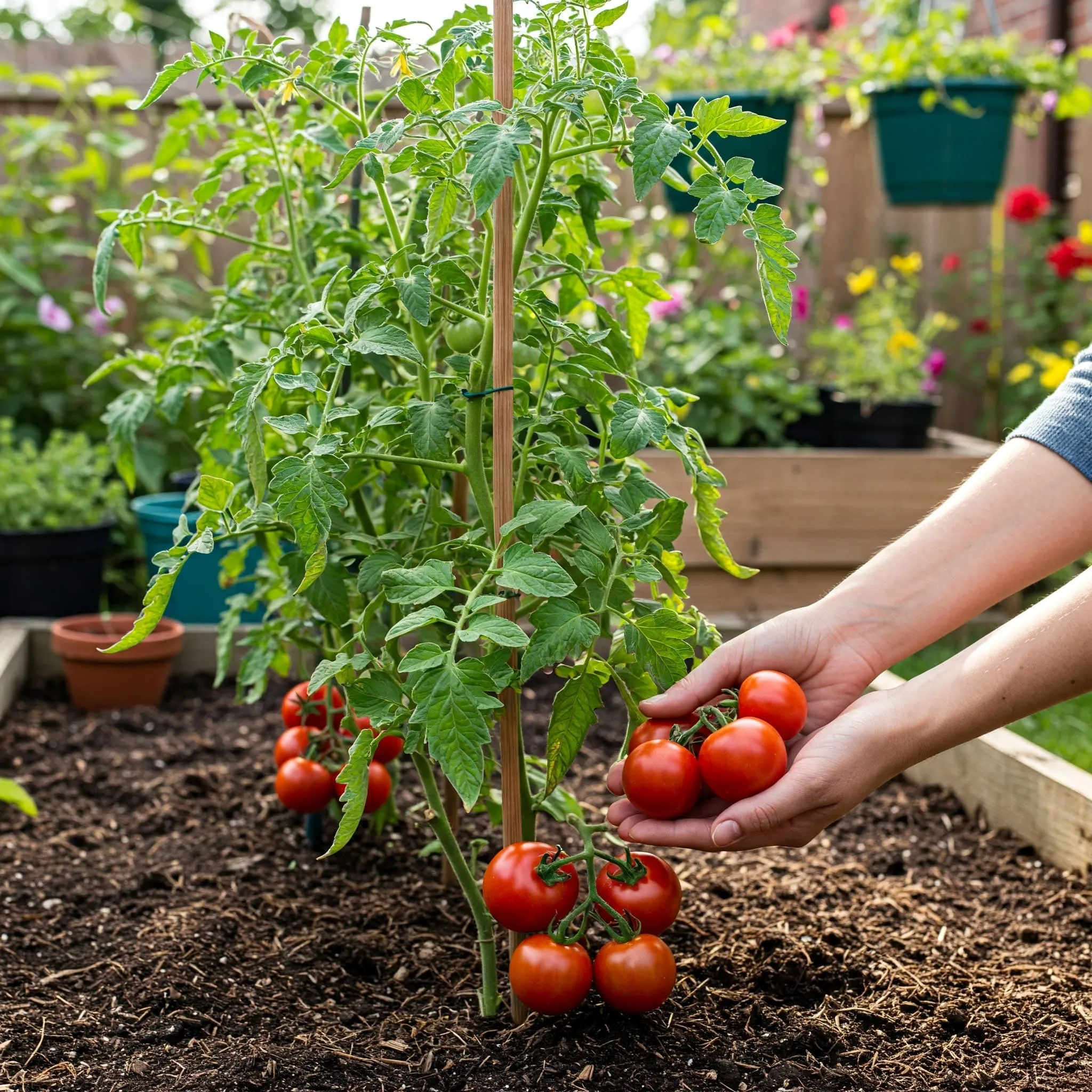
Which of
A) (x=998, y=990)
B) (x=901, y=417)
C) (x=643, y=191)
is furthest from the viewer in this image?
(x=901, y=417)

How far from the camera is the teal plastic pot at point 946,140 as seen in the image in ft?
12.9

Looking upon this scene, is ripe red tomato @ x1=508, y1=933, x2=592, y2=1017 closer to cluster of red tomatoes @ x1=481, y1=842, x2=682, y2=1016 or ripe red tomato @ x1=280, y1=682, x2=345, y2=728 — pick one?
cluster of red tomatoes @ x1=481, y1=842, x2=682, y2=1016

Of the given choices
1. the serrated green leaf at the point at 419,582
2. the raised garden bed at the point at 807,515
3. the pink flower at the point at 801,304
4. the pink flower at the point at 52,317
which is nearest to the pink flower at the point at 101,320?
the pink flower at the point at 52,317

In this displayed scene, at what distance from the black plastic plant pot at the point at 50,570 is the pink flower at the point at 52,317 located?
2.93 feet

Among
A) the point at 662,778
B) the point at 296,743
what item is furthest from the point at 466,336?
the point at 296,743

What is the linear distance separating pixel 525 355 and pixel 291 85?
44 centimetres

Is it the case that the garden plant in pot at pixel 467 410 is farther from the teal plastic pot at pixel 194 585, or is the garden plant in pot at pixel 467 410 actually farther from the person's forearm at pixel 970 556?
the teal plastic pot at pixel 194 585

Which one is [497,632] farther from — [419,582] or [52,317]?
[52,317]

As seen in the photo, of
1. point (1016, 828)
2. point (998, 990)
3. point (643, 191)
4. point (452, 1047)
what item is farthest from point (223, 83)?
point (1016, 828)

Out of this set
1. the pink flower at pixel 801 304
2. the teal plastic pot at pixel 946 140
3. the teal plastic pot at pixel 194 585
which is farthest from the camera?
the pink flower at pixel 801 304

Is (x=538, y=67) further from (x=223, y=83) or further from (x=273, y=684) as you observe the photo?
(x=273, y=684)

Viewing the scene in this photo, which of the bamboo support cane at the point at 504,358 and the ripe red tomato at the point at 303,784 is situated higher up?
the bamboo support cane at the point at 504,358

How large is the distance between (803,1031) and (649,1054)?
22 cm

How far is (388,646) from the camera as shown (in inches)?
55.8
